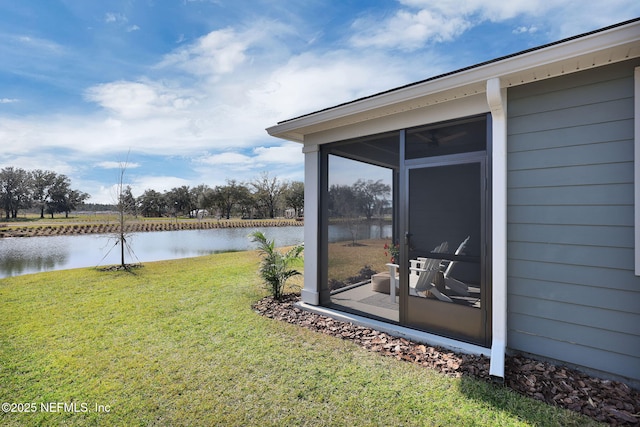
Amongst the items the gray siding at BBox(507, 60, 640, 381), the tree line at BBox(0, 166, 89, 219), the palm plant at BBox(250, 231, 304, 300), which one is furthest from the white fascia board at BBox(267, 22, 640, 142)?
the tree line at BBox(0, 166, 89, 219)

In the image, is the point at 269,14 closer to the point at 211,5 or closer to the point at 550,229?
the point at 211,5

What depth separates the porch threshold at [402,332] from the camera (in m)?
2.73

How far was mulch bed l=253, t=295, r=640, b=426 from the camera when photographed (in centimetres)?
192

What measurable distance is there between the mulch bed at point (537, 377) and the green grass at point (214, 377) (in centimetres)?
14

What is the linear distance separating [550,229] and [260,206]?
36.5 m

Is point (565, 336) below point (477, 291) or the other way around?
below

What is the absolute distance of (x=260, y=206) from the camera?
3769 cm

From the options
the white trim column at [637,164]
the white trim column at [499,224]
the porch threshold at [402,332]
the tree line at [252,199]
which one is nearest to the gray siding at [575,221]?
the white trim column at [637,164]

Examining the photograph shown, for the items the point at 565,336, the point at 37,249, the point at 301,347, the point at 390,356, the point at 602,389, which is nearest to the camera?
the point at 602,389

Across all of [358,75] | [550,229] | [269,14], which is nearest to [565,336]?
[550,229]

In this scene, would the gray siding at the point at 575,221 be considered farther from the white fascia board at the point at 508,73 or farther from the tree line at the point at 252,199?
the tree line at the point at 252,199

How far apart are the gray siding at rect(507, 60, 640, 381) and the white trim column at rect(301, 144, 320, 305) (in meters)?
2.26

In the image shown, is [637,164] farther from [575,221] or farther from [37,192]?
[37,192]

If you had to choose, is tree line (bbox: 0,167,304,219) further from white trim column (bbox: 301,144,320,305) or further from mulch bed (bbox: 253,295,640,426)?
mulch bed (bbox: 253,295,640,426)
